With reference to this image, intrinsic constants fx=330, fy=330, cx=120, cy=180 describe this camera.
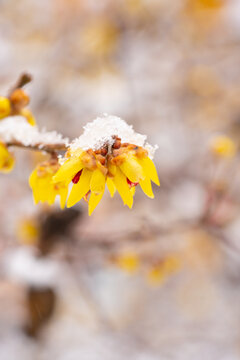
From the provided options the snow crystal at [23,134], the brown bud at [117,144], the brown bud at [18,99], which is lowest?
the brown bud at [117,144]

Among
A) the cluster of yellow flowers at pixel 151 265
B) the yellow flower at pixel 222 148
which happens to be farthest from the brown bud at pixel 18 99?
the cluster of yellow flowers at pixel 151 265

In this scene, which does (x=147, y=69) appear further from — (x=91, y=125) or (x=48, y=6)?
(x=91, y=125)

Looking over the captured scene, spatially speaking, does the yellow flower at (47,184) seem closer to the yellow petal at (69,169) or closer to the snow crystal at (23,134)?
the snow crystal at (23,134)

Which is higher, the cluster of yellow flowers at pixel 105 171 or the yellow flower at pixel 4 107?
the yellow flower at pixel 4 107

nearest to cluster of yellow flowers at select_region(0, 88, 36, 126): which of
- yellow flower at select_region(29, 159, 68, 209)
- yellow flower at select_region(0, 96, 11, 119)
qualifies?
yellow flower at select_region(0, 96, 11, 119)

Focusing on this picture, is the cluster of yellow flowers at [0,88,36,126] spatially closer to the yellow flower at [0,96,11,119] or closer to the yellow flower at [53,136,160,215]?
the yellow flower at [0,96,11,119]

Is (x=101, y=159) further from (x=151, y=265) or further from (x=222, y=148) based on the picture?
(x=151, y=265)

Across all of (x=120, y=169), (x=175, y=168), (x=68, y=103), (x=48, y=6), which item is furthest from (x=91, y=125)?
(x=48, y=6)
